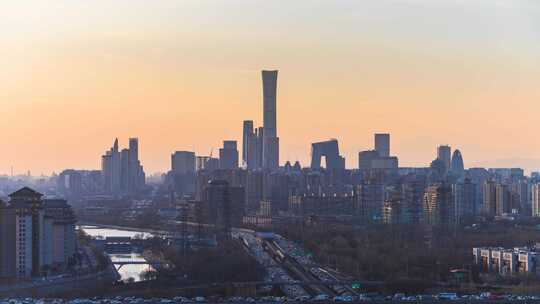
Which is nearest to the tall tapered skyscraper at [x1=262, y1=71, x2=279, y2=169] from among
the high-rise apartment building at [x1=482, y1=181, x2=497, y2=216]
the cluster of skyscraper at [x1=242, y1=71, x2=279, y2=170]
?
the cluster of skyscraper at [x1=242, y1=71, x2=279, y2=170]

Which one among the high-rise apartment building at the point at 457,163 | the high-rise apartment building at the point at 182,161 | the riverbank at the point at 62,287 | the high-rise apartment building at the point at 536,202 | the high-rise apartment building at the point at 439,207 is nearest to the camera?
the riverbank at the point at 62,287

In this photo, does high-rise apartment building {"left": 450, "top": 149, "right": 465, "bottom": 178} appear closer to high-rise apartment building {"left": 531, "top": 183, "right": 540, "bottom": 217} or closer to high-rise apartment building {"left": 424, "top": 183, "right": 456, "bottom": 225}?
high-rise apartment building {"left": 531, "top": 183, "right": 540, "bottom": 217}

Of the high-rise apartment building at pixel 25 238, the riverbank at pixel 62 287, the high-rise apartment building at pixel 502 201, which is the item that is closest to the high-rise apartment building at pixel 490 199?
the high-rise apartment building at pixel 502 201

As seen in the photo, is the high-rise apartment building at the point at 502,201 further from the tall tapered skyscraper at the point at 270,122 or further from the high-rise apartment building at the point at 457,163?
the high-rise apartment building at the point at 457,163

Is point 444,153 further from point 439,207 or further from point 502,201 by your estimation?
point 439,207

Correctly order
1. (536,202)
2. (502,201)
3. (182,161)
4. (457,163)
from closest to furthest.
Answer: (536,202) → (502,201) → (457,163) → (182,161)

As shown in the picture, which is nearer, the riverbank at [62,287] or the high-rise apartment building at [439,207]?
the riverbank at [62,287]

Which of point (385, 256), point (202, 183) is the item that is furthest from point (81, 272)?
point (202, 183)

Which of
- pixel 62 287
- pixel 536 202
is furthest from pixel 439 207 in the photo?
pixel 62 287
